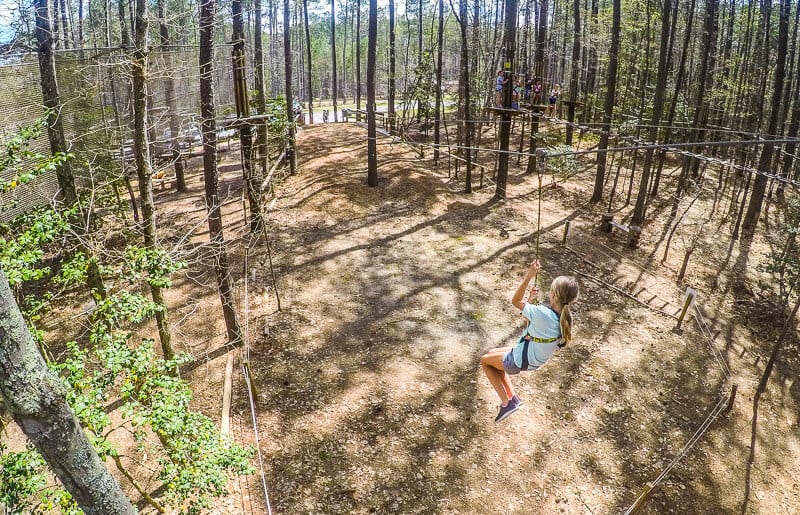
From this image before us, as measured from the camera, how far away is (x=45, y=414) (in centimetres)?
260

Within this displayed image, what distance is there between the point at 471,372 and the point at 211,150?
634cm

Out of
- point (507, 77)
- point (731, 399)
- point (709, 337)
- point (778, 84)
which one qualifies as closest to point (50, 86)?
point (507, 77)

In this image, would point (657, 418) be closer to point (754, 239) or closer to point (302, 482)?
point (302, 482)

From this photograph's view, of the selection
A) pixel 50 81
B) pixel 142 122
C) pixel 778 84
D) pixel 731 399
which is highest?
pixel 50 81

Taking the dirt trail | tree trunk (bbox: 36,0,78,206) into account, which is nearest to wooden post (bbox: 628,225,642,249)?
the dirt trail

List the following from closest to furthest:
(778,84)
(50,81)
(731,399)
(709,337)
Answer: (50,81)
(731,399)
(709,337)
(778,84)

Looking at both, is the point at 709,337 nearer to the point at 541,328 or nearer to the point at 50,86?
the point at 541,328

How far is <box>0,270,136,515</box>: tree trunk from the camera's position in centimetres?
243

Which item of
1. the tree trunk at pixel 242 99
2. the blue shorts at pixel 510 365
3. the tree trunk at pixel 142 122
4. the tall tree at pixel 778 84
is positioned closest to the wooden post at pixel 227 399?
the tree trunk at pixel 142 122

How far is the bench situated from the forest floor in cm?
32

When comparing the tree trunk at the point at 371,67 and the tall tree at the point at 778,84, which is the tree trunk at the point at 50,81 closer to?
the tree trunk at the point at 371,67

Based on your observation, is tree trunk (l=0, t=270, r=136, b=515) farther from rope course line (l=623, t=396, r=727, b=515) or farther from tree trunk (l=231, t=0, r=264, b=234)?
tree trunk (l=231, t=0, r=264, b=234)

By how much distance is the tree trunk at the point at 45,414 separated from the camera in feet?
7.98

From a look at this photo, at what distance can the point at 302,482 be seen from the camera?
23.5 ft
